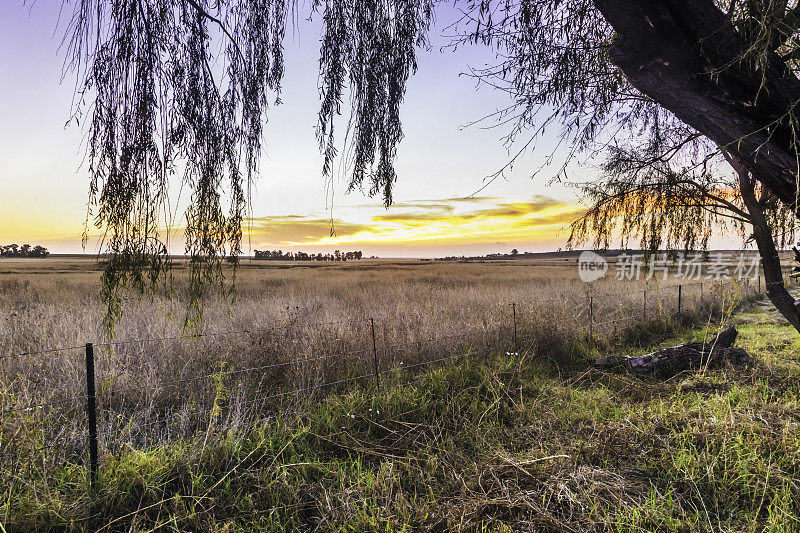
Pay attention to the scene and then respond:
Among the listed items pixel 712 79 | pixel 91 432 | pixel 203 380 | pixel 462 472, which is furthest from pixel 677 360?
pixel 91 432

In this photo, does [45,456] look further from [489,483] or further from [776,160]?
[776,160]

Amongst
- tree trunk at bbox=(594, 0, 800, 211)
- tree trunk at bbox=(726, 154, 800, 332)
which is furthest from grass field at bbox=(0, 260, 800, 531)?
tree trunk at bbox=(594, 0, 800, 211)

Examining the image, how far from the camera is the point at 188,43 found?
6.05ft

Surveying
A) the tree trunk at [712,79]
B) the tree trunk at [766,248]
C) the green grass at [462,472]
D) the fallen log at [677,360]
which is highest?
the tree trunk at [712,79]

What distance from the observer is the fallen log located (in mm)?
5621

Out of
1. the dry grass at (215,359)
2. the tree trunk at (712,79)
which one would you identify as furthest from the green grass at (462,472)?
the tree trunk at (712,79)

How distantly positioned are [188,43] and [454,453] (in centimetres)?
338

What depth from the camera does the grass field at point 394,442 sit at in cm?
263

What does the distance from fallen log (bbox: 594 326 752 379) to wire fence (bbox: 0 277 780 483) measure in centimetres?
88

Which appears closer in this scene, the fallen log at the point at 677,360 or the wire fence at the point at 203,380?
the wire fence at the point at 203,380

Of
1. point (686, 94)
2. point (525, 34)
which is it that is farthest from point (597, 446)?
point (525, 34)

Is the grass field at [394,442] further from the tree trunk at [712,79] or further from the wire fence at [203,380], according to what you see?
the tree trunk at [712,79]

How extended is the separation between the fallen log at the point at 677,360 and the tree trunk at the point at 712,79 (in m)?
4.18

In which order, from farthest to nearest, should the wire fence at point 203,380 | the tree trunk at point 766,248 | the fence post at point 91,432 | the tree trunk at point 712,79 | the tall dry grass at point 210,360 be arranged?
the tree trunk at point 766,248 → the tall dry grass at point 210,360 → the wire fence at point 203,380 → the fence post at point 91,432 → the tree trunk at point 712,79
